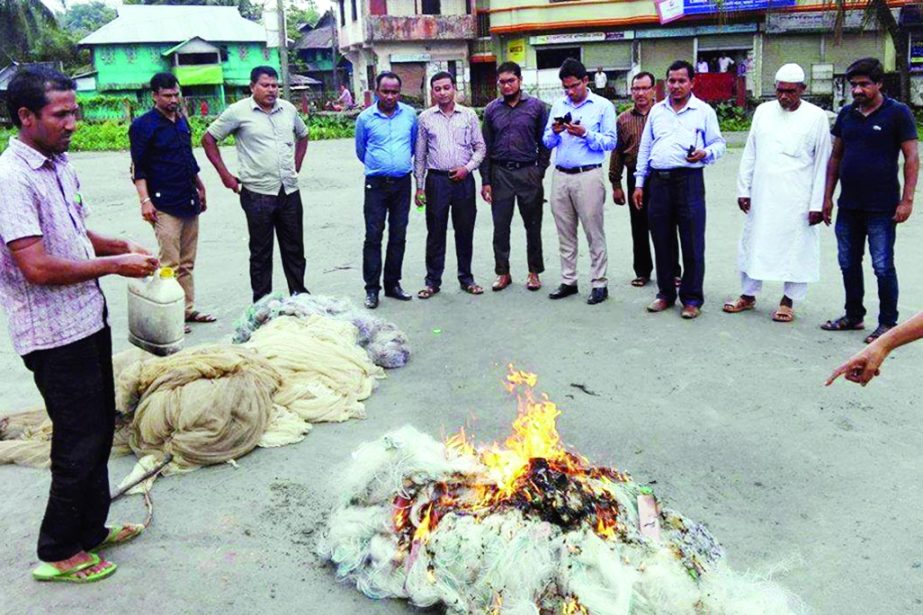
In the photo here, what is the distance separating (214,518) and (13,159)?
1.86m

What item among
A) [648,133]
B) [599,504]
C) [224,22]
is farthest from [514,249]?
[224,22]

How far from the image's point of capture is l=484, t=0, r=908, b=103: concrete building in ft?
101

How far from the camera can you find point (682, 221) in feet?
22.6

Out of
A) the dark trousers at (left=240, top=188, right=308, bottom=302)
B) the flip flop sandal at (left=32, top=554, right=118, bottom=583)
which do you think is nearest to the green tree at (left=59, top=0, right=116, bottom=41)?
the dark trousers at (left=240, top=188, right=308, bottom=302)

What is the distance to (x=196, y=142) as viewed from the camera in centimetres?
2512

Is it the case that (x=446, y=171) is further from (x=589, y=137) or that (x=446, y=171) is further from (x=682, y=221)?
(x=682, y=221)

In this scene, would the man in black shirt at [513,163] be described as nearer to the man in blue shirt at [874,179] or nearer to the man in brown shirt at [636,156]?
the man in brown shirt at [636,156]

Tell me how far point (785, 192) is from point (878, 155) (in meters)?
0.78

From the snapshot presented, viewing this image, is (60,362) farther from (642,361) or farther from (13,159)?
(642,361)

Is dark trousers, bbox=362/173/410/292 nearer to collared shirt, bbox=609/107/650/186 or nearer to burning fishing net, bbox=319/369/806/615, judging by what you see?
collared shirt, bbox=609/107/650/186

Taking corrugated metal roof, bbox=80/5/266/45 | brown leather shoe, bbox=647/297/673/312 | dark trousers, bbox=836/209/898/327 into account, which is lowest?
brown leather shoe, bbox=647/297/673/312

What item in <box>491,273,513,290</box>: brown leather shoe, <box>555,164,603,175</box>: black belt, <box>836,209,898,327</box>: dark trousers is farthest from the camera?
<box>491,273,513,290</box>: brown leather shoe

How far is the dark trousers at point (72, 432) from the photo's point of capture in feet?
10.8

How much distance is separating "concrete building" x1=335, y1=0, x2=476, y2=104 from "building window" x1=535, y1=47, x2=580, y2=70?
433cm
